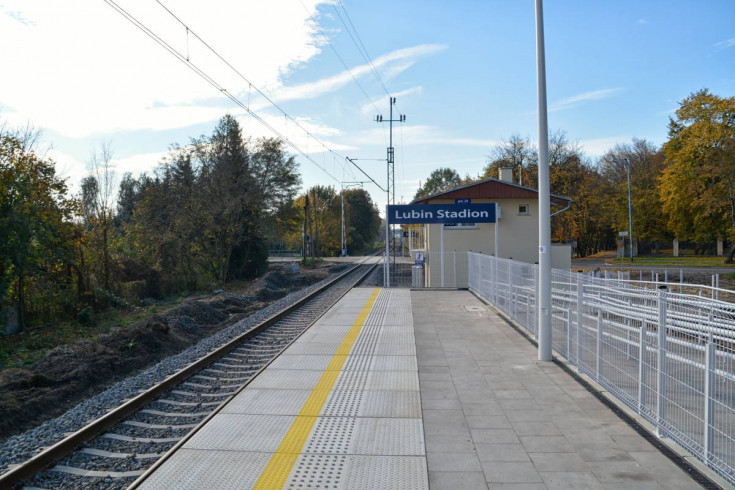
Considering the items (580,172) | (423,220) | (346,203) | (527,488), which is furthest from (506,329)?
(346,203)

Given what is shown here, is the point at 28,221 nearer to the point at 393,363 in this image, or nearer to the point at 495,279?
the point at 393,363

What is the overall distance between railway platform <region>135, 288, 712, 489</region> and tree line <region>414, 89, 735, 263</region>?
3958 centimetres

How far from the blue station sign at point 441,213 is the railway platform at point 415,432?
13.3 meters

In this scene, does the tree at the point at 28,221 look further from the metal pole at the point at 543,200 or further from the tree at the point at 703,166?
the tree at the point at 703,166

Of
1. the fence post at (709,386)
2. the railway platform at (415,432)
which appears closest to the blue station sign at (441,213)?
the railway platform at (415,432)

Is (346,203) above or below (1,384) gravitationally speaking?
above

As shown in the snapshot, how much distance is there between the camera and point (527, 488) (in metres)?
4.38

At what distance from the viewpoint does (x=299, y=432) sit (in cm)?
571

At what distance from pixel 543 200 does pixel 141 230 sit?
28012mm

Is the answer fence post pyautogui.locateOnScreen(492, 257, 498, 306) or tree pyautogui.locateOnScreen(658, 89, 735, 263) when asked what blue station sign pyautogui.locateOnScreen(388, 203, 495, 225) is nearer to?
fence post pyautogui.locateOnScreen(492, 257, 498, 306)

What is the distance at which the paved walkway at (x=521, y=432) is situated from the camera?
4.55 metres

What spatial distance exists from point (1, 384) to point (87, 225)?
13264 mm

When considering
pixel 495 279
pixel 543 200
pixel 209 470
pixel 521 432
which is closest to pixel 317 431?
pixel 209 470

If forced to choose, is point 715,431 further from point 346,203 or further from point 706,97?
point 346,203
